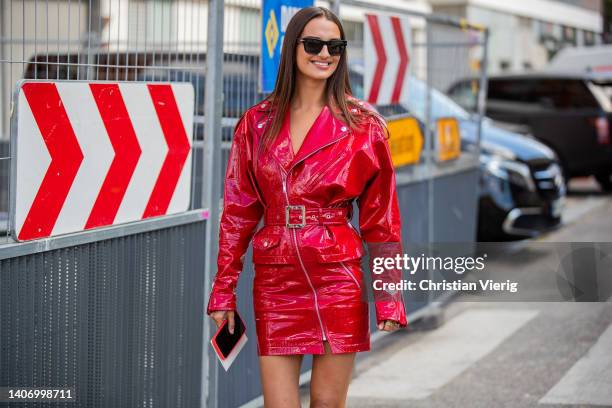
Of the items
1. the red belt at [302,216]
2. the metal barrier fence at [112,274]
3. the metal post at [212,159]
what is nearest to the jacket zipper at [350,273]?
the red belt at [302,216]

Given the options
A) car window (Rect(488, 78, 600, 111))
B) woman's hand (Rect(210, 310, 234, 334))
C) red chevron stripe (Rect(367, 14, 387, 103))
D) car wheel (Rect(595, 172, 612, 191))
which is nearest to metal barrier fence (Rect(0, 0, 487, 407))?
red chevron stripe (Rect(367, 14, 387, 103))

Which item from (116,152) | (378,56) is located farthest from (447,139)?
(116,152)

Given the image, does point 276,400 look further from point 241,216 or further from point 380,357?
point 380,357

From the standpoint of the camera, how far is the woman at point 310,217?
12.8ft

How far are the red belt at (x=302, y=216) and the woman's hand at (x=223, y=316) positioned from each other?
348 millimetres

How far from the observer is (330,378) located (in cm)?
396

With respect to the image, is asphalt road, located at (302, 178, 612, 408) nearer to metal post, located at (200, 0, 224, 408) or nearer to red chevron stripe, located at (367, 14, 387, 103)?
metal post, located at (200, 0, 224, 408)

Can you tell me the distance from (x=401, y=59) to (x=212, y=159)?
271 cm

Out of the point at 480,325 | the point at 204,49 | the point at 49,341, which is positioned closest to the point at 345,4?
the point at 204,49

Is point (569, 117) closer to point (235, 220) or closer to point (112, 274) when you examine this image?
point (112, 274)

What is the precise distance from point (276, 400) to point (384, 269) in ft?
1.86

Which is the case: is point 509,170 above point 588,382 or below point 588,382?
above

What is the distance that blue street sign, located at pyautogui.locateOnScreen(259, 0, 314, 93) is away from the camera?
19.4 feet

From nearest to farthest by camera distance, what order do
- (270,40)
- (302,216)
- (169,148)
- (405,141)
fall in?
(302,216) < (169,148) < (270,40) < (405,141)
